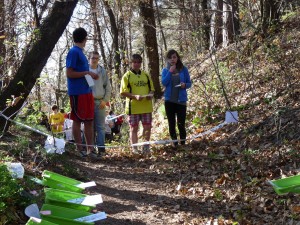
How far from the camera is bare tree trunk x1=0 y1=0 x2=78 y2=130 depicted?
647 centimetres

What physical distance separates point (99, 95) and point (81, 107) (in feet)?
3.08

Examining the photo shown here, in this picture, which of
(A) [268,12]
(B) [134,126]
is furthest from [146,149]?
(A) [268,12]

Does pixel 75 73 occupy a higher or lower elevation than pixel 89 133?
higher

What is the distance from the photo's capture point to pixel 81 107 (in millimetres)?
6844

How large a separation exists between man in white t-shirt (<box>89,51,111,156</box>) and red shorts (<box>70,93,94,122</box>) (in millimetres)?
806

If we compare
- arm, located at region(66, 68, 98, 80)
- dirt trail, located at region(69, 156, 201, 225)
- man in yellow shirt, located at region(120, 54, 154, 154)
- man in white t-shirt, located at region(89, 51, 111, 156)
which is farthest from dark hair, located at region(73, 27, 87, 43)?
dirt trail, located at region(69, 156, 201, 225)

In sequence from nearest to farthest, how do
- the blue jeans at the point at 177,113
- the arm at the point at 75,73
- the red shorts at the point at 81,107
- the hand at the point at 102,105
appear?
the arm at the point at 75,73, the red shorts at the point at 81,107, the blue jeans at the point at 177,113, the hand at the point at 102,105

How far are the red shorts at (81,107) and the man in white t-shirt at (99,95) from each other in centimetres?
81

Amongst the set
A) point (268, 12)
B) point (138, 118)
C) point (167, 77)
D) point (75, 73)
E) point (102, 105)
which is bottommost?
point (138, 118)

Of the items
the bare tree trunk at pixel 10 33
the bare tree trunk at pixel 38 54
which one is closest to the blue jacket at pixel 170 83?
the bare tree trunk at pixel 38 54

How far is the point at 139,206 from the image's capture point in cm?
477

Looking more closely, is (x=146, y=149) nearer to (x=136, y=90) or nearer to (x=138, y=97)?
(x=138, y=97)

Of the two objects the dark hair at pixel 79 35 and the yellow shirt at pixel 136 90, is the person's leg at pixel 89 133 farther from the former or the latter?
the dark hair at pixel 79 35

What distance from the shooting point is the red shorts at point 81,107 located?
22.3 feet
